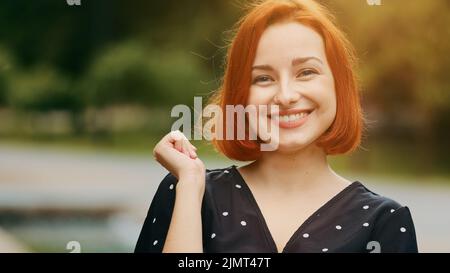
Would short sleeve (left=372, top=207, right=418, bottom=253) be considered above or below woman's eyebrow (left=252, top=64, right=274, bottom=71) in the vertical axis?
below

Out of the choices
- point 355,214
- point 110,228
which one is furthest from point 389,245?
point 110,228

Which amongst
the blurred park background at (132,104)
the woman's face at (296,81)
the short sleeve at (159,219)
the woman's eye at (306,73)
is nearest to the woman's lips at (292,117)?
the woman's face at (296,81)

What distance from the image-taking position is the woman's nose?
230cm

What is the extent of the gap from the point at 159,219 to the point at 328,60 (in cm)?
72

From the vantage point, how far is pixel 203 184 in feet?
7.41

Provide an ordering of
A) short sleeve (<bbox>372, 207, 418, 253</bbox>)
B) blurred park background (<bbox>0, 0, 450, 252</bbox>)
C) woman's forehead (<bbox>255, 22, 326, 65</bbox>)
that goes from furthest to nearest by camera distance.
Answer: blurred park background (<bbox>0, 0, 450, 252</bbox>)
woman's forehead (<bbox>255, 22, 326, 65</bbox>)
short sleeve (<bbox>372, 207, 418, 253</bbox>)

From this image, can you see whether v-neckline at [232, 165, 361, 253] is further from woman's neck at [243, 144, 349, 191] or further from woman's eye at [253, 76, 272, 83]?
woman's eye at [253, 76, 272, 83]

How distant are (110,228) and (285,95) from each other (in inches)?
31.8

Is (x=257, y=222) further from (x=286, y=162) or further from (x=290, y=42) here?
(x=290, y=42)

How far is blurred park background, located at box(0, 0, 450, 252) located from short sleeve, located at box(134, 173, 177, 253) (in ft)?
0.60

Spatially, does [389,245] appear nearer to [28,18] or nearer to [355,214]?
[355,214]

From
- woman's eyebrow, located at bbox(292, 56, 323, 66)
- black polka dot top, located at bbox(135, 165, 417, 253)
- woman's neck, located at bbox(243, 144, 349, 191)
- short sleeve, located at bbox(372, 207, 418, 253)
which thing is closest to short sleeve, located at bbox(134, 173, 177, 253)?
black polka dot top, located at bbox(135, 165, 417, 253)

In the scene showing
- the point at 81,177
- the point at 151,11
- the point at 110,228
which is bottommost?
the point at 110,228

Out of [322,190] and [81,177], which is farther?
[81,177]
